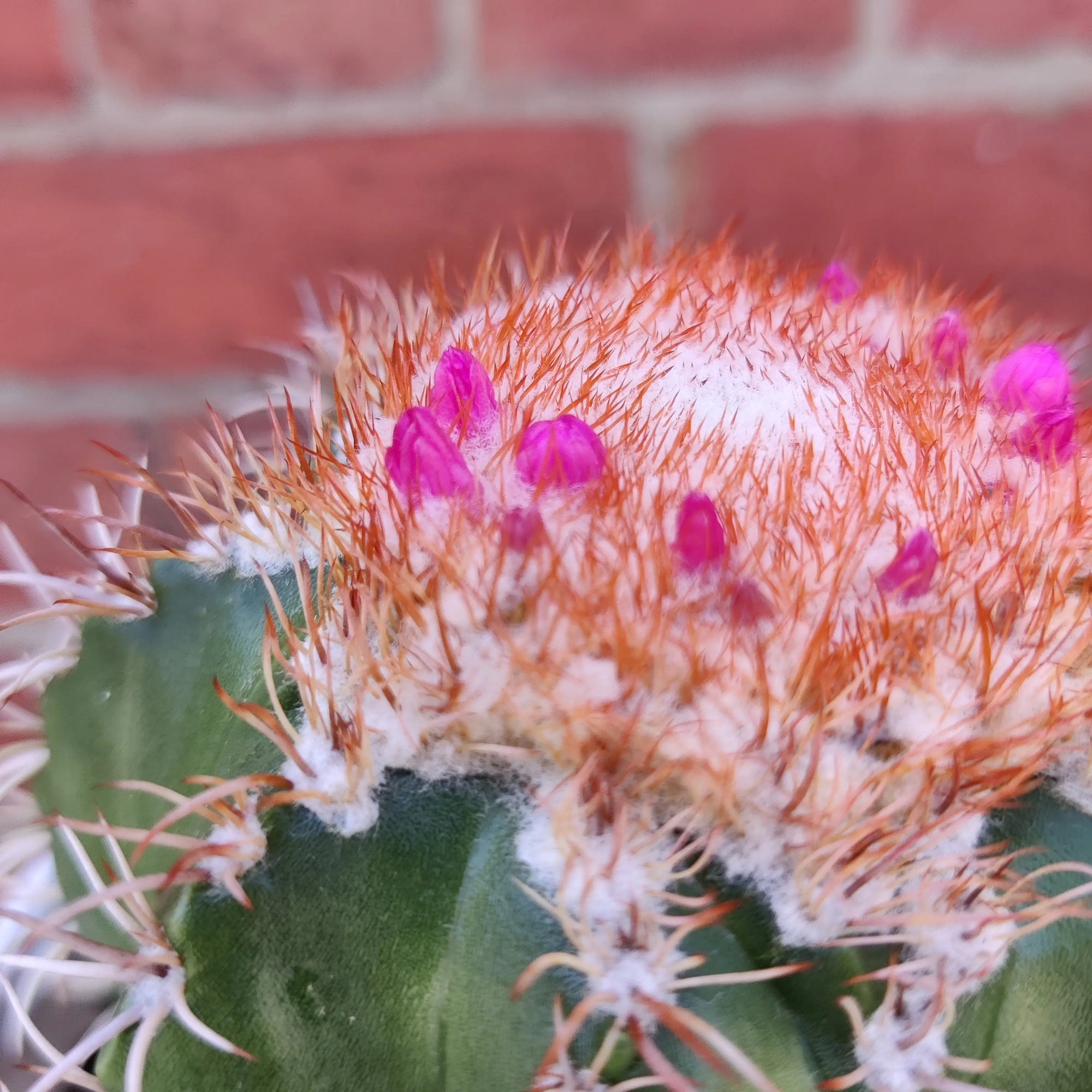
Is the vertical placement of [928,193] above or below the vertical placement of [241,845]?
above

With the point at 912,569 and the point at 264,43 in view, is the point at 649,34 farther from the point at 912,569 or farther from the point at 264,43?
the point at 912,569

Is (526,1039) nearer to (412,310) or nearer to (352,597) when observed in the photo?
(352,597)

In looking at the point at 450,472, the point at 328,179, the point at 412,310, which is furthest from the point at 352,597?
the point at 328,179

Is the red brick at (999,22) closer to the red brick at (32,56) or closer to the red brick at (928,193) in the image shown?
the red brick at (928,193)

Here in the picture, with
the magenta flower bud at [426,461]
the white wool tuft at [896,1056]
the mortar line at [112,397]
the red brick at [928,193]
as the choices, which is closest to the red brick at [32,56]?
the mortar line at [112,397]

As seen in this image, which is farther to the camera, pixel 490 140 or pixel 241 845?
pixel 490 140

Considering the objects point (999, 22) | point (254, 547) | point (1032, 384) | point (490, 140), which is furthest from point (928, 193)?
point (254, 547)
